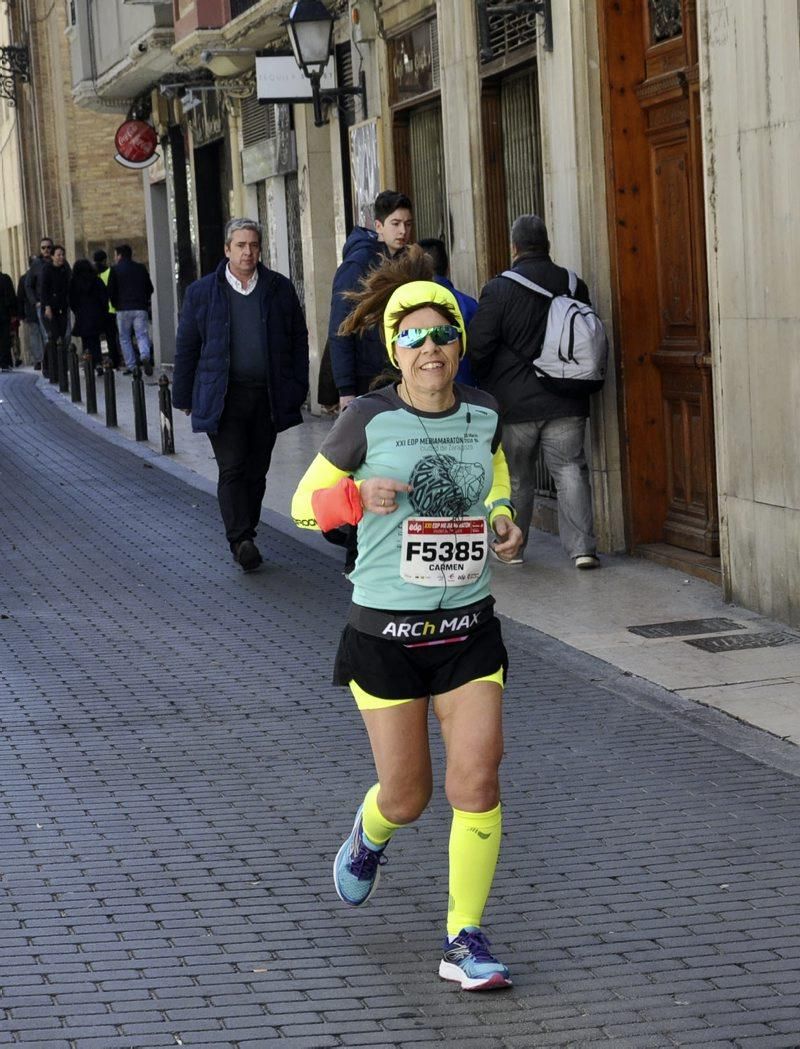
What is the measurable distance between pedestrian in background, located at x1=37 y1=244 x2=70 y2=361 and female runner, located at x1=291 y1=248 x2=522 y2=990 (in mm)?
28215

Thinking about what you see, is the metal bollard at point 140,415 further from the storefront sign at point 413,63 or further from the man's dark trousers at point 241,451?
the man's dark trousers at point 241,451

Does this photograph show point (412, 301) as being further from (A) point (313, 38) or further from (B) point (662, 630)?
(A) point (313, 38)

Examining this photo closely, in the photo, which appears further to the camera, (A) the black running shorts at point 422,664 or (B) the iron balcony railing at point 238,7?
(B) the iron balcony railing at point 238,7

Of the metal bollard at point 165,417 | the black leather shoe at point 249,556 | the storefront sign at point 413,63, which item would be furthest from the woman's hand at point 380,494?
the metal bollard at point 165,417

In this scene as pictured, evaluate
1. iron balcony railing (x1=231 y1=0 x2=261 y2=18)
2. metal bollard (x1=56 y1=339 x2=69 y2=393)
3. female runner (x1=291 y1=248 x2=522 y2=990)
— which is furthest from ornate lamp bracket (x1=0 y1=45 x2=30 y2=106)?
female runner (x1=291 y1=248 x2=522 y2=990)

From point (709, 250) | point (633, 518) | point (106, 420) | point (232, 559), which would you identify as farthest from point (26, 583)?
point (106, 420)

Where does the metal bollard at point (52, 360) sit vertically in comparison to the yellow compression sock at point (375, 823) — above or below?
above

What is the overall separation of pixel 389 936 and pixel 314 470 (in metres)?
1.23

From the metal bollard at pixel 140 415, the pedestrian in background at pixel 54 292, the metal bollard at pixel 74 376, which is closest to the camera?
the metal bollard at pixel 140 415

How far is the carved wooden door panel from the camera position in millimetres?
10906

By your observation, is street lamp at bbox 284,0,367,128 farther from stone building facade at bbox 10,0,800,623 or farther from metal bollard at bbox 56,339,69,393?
metal bollard at bbox 56,339,69,393

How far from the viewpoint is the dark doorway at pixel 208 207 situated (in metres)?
29.4

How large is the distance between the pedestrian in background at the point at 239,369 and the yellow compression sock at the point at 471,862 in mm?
6798

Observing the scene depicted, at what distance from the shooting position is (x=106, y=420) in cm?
2303
